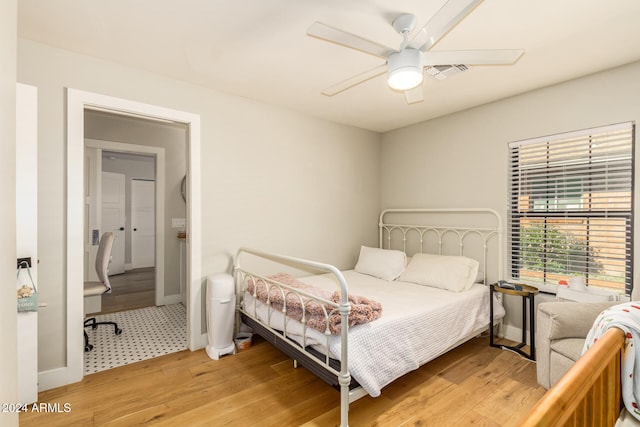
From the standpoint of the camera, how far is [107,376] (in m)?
2.22

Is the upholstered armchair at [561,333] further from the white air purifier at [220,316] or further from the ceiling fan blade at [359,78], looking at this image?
the white air purifier at [220,316]

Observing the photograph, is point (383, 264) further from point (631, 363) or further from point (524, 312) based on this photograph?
point (631, 363)

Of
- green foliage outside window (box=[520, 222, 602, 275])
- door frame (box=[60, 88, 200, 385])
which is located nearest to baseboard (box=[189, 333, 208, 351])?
door frame (box=[60, 88, 200, 385])

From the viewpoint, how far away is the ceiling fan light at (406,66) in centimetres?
158

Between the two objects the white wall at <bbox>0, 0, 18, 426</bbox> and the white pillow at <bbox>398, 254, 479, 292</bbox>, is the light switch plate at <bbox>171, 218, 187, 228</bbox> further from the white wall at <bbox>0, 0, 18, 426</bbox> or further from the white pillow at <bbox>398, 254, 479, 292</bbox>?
the white wall at <bbox>0, 0, 18, 426</bbox>

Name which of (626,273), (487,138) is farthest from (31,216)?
(626,273)

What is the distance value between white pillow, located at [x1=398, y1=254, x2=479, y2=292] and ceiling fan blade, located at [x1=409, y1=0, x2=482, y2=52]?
1973 millimetres

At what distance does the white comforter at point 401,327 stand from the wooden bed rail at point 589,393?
0.99m

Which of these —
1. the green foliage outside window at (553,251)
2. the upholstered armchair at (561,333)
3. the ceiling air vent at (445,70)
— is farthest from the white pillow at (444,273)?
the ceiling air vent at (445,70)

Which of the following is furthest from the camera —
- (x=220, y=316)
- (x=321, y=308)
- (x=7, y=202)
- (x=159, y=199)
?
(x=159, y=199)

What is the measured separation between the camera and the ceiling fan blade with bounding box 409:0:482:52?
1197 millimetres

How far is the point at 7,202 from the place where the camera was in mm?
748

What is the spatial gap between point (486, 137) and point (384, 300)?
6.43 feet

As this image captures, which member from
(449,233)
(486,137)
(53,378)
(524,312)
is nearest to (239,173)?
(53,378)
